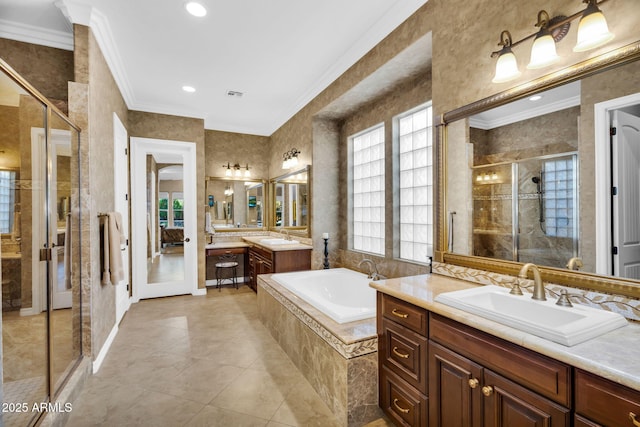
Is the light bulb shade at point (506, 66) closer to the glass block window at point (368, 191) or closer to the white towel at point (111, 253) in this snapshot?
the glass block window at point (368, 191)

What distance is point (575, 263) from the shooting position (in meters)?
1.41

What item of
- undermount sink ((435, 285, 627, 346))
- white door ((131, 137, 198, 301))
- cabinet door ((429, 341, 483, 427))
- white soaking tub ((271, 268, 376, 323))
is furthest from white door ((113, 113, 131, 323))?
undermount sink ((435, 285, 627, 346))

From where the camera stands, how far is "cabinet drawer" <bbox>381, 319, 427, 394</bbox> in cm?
154

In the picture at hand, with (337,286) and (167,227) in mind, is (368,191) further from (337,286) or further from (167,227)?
(167,227)

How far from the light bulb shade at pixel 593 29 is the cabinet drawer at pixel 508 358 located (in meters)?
1.28

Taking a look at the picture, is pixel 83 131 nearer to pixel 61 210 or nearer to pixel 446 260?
pixel 61 210

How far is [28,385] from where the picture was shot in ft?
5.83

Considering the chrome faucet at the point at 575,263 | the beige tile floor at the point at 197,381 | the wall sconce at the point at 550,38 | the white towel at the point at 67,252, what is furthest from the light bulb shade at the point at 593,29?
the white towel at the point at 67,252

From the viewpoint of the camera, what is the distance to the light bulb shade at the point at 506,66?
1563 mm

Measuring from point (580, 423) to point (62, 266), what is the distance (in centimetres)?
299

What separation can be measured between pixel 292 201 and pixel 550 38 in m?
3.87

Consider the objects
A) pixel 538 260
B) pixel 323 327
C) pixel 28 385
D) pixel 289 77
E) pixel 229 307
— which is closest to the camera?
pixel 538 260

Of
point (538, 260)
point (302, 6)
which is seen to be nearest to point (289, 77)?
point (302, 6)

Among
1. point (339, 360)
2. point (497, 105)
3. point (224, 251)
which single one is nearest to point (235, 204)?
point (224, 251)
